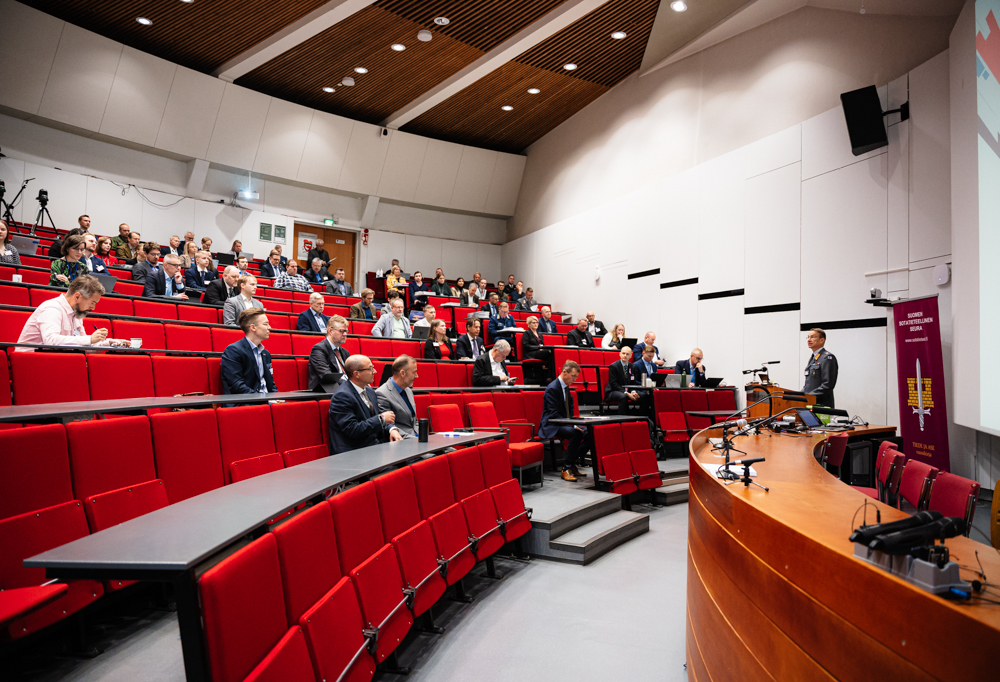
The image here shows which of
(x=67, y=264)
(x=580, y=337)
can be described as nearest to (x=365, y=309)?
(x=67, y=264)

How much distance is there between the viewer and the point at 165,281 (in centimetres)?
541

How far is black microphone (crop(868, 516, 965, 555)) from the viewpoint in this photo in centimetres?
91

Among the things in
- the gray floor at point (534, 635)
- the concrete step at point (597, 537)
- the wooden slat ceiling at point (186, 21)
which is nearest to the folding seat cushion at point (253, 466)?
the gray floor at point (534, 635)

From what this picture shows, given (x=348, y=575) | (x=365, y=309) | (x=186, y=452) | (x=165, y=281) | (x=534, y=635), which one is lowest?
(x=534, y=635)

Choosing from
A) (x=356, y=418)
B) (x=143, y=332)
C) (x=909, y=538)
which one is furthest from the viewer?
(x=143, y=332)

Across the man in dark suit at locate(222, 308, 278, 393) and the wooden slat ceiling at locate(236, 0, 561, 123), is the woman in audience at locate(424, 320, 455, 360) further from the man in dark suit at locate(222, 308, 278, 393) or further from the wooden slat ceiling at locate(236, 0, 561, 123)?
the wooden slat ceiling at locate(236, 0, 561, 123)

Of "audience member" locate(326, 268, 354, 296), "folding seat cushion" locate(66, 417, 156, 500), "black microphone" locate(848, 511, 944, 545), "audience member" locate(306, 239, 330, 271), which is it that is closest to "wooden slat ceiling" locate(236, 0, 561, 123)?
"audience member" locate(306, 239, 330, 271)

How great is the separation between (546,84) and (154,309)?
7488mm

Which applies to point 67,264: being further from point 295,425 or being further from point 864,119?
point 864,119

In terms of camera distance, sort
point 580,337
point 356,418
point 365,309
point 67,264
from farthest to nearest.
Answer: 1. point 580,337
2. point 365,309
3. point 67,264
4. point 356,418

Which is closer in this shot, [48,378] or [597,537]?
[48,378]

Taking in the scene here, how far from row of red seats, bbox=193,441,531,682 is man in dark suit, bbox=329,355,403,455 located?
505mm

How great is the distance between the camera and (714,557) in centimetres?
163

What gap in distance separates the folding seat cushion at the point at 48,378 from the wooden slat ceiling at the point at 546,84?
24.7 feet
